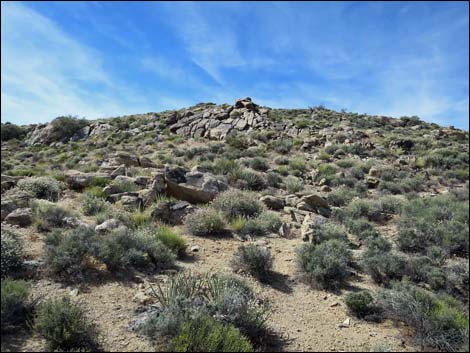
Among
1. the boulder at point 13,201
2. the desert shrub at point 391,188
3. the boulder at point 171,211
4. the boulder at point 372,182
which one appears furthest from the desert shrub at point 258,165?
the boulder at point 13,201

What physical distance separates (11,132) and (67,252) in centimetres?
3966

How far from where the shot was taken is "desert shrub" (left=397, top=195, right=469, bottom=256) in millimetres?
7789

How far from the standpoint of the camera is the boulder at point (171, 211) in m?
8.40

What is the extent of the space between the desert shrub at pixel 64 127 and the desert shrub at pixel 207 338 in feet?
112

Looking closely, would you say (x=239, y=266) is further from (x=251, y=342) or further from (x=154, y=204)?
(x=154, y=204)

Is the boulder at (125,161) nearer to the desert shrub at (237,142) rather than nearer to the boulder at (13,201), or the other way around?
the boulder at (13,201)

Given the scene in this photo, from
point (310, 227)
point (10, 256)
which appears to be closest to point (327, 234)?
point (310, 227)

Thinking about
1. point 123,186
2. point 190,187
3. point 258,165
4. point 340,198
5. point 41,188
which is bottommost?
point 41,188

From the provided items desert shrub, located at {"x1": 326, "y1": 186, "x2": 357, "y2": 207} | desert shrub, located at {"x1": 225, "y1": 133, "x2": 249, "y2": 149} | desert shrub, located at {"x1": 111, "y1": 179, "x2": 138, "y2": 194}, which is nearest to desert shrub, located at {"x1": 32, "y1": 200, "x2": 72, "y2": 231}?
desert shrub, located at {"x1": 111, "y1": 179, "x2": 138, "y2": 194}

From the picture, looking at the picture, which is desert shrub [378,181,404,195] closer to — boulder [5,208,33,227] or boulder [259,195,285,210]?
boulder [259,195,285,210]

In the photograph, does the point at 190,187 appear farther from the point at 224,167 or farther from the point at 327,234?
the point at 224,167

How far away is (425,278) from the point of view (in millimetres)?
6488

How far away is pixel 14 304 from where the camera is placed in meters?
3.80

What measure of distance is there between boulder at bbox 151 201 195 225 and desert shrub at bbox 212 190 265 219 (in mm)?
845
